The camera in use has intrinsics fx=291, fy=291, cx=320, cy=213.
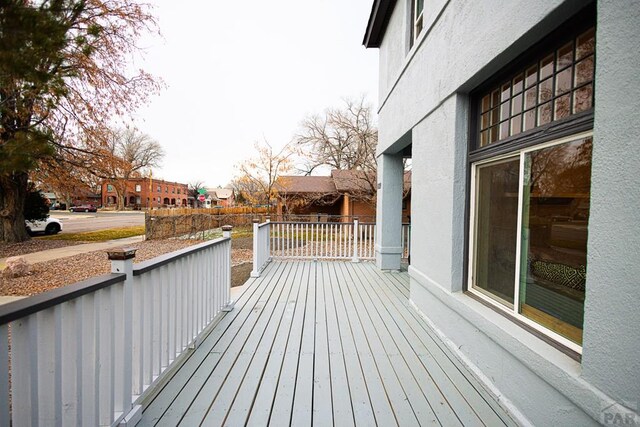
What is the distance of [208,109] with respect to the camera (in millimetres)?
25516

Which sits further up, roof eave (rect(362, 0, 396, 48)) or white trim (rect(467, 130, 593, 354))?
roof eave (rect(362, 0, 396, 48))

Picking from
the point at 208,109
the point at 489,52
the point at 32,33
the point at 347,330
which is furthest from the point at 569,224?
the point at 208,109

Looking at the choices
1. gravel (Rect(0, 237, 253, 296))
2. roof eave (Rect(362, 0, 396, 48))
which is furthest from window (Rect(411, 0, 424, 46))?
gravel (Rect(0, 237, 253, 296))

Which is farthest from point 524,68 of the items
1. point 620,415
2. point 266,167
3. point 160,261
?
point 266,167

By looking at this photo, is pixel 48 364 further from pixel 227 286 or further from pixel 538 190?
pixel 538 190

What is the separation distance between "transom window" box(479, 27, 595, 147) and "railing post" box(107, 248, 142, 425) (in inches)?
116

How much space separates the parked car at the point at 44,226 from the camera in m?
15.0

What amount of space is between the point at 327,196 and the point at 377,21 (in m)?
13.0

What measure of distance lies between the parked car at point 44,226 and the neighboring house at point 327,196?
39.9 feet

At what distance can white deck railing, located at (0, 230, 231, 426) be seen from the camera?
4.04 ft

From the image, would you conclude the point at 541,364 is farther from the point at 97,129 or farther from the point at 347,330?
the point at 97,129

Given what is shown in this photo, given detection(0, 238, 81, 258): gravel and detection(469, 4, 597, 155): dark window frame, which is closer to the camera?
detection(469, 4, 597, 155): dark window frame

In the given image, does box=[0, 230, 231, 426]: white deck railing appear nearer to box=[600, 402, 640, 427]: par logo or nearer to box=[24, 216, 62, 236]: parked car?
box=[600, 402, 640, 427]: par logo

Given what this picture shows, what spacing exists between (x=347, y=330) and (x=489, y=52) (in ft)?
10.1
